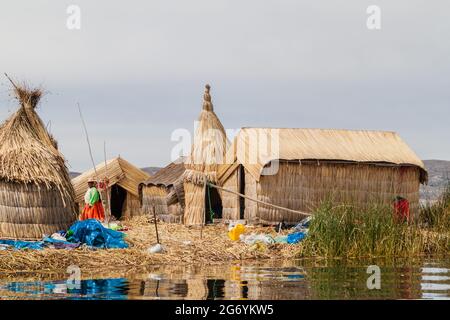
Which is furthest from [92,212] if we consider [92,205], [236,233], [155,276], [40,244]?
[155,276]

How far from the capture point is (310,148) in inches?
919

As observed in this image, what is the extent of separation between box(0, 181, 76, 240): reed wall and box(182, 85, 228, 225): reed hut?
822 centimetres

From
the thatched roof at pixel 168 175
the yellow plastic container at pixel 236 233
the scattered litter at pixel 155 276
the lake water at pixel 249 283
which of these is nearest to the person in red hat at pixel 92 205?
the yellow plastic container at pixel 236 233

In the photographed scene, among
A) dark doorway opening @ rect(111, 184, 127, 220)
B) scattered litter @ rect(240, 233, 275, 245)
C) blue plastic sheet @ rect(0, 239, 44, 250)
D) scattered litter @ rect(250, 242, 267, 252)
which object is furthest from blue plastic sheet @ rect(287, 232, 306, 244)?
dark doorway opening @ rect(111, 184, 127, 220)

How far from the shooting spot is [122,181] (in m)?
30.6

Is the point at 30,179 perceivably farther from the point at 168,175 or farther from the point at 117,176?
the point at 117,176

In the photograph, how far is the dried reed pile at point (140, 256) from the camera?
529 inches

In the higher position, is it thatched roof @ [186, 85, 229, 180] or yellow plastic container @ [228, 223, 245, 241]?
thatched roof @ [186, 85, 229, 180]

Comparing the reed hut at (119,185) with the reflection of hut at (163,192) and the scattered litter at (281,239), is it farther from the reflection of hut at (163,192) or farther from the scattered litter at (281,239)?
the scattered litter at (281,239)

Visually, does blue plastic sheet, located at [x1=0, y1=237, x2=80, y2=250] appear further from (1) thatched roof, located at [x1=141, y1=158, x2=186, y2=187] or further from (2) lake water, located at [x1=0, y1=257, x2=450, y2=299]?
(1) thatched roof, located at [x1=141, y1=158, x2=186, y2=187]

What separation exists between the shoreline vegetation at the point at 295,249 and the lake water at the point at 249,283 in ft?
2.03

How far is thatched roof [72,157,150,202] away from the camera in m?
30.1

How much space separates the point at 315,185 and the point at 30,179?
874 centimetres
